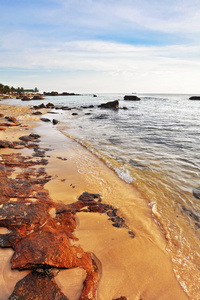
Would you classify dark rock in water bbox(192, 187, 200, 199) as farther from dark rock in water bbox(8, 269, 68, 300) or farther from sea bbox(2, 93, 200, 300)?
dark rock in water bbox(8, 269, 68, 300)

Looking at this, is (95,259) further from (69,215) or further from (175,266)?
(175,266)

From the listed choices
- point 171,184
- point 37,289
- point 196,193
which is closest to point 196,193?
point 196,193

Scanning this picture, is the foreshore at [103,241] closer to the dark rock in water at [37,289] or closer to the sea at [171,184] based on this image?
the dark rock in water at [37,289]

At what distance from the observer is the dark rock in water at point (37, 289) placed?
5.62ft

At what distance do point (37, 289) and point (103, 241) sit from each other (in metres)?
1.29

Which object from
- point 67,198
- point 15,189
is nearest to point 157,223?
point 67,198

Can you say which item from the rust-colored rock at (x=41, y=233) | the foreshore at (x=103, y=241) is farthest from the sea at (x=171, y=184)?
the rust-colored rock at (x=41, y=233)

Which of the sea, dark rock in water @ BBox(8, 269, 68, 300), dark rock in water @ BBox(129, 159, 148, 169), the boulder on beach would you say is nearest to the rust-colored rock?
dark rock in water @ BBox(8, 269, 68, 300)

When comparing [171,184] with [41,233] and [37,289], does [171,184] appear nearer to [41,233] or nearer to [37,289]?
[41,233]

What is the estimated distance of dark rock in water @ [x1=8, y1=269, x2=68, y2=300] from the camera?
67.4 inches

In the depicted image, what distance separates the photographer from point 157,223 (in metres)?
3.44

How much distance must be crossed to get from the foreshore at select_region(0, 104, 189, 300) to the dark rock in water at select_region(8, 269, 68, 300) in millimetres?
30

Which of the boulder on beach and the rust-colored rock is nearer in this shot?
the rust-colored rock

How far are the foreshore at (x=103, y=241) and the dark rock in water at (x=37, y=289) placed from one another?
0.10 feet
